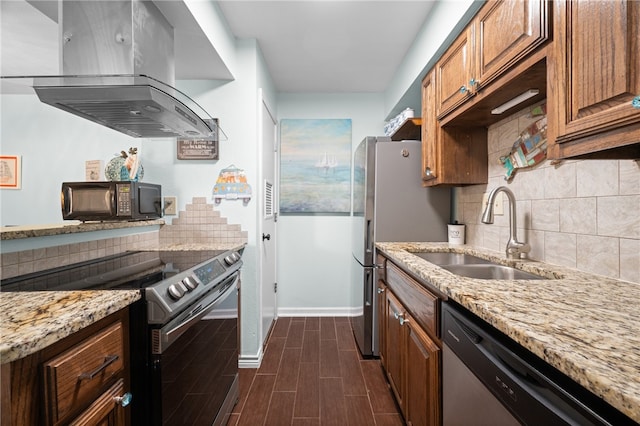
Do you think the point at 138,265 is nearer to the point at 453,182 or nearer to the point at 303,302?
the point at 453,182

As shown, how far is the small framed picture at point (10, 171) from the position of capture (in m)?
1.38

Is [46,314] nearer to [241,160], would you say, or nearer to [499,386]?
[499,386]

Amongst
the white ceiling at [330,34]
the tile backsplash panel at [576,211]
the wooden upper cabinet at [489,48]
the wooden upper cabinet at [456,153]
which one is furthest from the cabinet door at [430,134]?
the white ceiling at [330,34]

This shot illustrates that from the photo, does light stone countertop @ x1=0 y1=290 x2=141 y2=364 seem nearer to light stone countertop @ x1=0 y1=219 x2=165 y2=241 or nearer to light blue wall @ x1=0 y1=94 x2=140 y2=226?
light stone countertop @ x1=0 y1=219 x2=165 y2=241

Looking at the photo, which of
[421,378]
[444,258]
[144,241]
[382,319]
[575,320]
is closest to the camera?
[575,320]

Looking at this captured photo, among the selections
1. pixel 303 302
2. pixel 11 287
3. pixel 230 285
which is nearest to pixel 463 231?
pixel 230 285

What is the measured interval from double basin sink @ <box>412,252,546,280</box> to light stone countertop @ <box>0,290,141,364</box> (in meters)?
1.39

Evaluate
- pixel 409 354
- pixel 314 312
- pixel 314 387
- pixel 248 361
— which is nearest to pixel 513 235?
pixel 409 354

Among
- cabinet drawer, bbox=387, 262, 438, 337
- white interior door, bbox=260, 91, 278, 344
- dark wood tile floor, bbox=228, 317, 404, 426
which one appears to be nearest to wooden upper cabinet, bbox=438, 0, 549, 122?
cabinet drawer, bbox=387, 262, 438, 337

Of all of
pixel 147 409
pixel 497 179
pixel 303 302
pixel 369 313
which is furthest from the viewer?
pixel 303 302

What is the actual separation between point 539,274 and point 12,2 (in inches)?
111

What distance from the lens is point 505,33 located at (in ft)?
3.74

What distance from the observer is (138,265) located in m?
1.27

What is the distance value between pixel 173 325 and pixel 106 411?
0.27 metres
